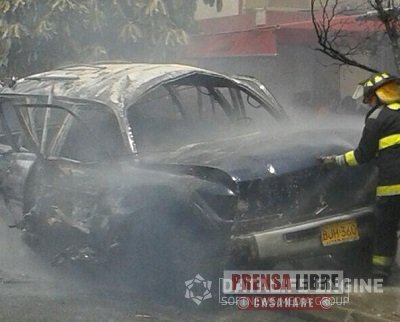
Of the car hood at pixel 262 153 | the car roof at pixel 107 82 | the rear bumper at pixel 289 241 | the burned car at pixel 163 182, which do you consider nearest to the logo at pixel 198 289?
the burned car at pixel 163 182

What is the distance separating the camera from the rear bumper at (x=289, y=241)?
180 inches

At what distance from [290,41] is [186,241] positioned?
808cm

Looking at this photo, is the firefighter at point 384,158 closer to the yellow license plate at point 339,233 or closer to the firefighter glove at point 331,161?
the firefighter glove at point 331,161

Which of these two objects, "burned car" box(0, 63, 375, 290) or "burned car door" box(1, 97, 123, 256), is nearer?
"burned car" box(0, 63, 375, 290)

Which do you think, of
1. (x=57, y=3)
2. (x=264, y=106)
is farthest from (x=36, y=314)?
(x=57, y=3)

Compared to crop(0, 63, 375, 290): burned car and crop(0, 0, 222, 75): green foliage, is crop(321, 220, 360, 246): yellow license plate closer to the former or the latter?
crop(0, 63, 375, 290): burned car

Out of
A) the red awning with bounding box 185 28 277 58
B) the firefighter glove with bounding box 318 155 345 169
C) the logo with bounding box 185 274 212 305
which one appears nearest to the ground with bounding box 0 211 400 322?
the logo with bounding box 185 274 212 305

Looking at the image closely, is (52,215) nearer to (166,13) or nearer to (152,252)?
(152,252)

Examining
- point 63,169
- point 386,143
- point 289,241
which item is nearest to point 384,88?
point 386,143

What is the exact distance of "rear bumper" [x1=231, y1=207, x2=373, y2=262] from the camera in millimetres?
4562

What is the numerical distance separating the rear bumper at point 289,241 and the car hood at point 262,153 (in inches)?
15.3

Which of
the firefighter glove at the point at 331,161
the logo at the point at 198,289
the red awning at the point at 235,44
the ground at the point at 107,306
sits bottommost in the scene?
the ground at the point at 107,306

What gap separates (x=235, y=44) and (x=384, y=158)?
849 centimetres

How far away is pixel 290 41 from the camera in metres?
12.2
